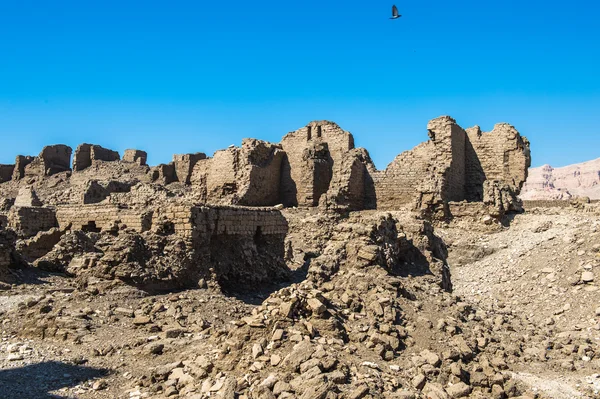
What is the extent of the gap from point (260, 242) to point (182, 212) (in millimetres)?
2941

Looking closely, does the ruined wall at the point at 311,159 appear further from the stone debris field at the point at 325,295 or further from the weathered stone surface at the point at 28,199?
the weathered stone surface at the point at 28,199

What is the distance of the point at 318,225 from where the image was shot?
20.8m

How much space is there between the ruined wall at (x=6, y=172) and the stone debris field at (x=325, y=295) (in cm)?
2736

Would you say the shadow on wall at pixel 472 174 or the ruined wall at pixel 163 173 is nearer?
the shadow on wall at pixel 472 174

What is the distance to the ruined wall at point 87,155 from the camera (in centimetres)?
4054

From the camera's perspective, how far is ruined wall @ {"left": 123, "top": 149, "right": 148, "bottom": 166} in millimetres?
43062

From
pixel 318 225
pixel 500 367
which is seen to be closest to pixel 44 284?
pixel 500 367

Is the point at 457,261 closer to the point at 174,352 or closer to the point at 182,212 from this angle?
the point at 182,212

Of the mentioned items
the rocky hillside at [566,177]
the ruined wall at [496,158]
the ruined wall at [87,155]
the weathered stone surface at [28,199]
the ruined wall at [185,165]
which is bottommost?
the weathered stone surface at [28,199]

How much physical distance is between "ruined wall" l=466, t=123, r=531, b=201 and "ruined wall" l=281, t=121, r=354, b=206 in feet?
17.5

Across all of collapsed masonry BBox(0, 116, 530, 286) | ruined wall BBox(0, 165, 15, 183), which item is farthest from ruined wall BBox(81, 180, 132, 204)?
ruined wall BBox(0, 165, 15, 183)

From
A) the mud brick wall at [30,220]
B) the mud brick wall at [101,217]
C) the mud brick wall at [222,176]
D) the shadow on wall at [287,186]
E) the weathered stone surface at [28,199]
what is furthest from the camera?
the weathered stone surface at [28,199]

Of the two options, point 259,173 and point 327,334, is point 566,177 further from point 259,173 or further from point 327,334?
point 327,334

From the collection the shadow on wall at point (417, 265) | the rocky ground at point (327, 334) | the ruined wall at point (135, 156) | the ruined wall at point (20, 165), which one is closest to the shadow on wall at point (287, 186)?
the rocky ground at point (327, 334)
